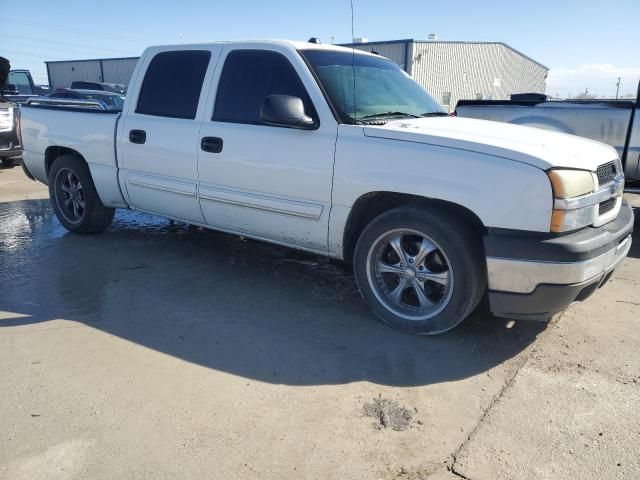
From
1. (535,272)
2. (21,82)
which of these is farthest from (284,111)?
(21,82)

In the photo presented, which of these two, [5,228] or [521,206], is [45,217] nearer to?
[5,228]

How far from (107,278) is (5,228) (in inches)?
100

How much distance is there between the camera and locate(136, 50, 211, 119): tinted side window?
4492 mm

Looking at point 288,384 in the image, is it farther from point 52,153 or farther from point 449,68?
point 449,68

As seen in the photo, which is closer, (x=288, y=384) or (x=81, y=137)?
(x=288, y=384)

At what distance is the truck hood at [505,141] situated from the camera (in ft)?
9.88

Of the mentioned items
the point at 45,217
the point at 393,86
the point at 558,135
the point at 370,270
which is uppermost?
the point at 393,86

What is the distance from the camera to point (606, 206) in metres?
3.43

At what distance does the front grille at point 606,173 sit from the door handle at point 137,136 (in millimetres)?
3672

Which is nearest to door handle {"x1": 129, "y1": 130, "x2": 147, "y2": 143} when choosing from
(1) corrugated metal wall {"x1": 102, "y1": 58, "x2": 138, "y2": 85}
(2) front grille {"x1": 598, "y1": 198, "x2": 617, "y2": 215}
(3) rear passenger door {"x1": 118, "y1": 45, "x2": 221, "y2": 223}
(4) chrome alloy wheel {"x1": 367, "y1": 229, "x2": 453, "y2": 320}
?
(3) rear passenger door {"x1": 118, "y1": 45, "x2": 221, "y2": 223}

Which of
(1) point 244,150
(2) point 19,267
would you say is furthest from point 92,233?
(1) point 244,150

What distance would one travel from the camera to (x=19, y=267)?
4793mm

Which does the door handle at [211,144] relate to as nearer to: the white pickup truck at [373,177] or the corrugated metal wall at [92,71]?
the white pickup truck at [373,177]

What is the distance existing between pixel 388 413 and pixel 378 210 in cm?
153
